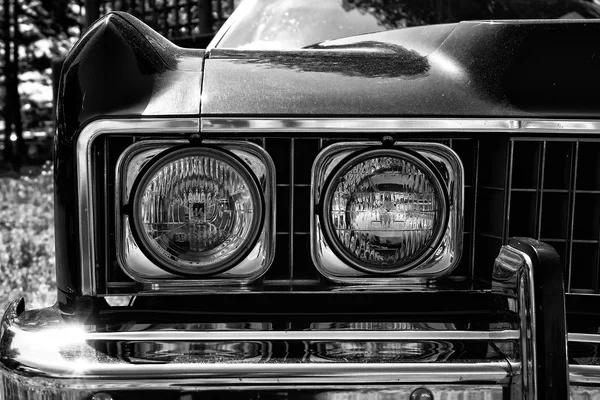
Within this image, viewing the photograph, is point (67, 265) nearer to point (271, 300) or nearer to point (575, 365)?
point (271, 300)

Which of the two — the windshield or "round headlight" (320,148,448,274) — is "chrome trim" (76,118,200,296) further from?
the windshield

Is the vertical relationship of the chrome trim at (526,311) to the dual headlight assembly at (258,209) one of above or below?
below

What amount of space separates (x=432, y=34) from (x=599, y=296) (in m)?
0.80

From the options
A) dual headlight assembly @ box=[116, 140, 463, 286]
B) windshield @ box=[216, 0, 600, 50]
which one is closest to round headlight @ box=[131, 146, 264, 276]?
dual headlight assembly @ box=[116, 140, 463, 286]

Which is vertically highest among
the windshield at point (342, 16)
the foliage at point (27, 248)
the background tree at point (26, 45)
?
the background tree at point (26, 45)

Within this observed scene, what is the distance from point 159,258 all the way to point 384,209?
18.7 inches

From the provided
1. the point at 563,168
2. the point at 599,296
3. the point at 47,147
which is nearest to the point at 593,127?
the point at 563,168

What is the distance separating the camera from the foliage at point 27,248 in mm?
3946

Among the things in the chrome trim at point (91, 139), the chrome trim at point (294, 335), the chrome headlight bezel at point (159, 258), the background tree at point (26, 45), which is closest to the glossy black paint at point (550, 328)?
the chrome trim at point (294, 335)

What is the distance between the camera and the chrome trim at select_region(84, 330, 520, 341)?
1.49m

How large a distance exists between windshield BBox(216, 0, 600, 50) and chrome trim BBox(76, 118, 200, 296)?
106cm

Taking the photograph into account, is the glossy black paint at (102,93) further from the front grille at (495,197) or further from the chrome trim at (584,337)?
the chrome trim at (584,337)

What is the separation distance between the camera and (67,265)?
5.26 feet

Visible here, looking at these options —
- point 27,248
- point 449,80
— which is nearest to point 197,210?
point 449,80
